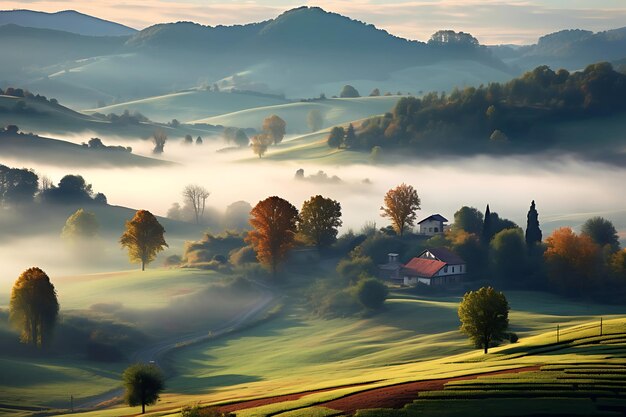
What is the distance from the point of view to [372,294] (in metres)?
139

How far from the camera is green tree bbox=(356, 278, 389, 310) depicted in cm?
13900

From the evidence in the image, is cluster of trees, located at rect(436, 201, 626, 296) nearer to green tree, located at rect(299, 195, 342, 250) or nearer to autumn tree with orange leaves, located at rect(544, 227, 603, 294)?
autumn tree with orange leaves, located at rect(544, 227, 603, 294)

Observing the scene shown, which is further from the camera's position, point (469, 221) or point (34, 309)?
point (469, 221)

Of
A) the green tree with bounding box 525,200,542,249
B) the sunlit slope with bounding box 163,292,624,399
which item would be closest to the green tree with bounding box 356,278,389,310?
the sunlit slope with bounding box 163,292,624,399

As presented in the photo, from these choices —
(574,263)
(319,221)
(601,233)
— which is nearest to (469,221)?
(601,233)

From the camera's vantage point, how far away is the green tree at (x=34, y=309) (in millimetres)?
125250

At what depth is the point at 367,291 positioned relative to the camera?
139 meters

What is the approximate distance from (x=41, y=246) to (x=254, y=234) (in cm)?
4689

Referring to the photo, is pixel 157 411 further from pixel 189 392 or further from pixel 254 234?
pixel 254 234

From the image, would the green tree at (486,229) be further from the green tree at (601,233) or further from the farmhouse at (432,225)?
the green tree at (601,233)

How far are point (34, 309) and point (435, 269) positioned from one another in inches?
2317

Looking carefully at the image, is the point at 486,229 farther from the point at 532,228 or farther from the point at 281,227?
the point at 281,227

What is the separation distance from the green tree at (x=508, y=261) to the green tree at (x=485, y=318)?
56501 millimetres

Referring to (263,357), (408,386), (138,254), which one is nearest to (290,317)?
(263,357)
